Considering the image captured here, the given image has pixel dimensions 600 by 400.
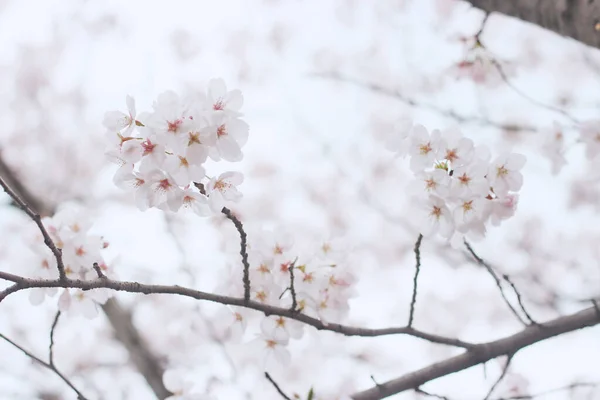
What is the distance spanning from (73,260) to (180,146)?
1.79 ft

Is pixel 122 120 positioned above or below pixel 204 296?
above

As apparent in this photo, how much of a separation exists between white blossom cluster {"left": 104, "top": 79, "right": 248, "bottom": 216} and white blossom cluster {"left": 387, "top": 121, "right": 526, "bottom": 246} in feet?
1.53

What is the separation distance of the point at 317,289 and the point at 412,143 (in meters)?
0.47

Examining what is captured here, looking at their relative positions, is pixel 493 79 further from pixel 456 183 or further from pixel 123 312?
pixel 123 312

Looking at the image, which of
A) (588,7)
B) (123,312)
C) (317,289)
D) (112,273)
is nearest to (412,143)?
(317,289)

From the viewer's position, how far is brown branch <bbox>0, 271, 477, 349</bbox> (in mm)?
908

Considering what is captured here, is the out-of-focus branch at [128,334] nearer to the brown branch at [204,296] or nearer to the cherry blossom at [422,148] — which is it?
the brown branch at [204,296]

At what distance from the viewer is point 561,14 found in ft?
4.92

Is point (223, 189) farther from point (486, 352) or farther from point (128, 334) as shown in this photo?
point (128, 334)

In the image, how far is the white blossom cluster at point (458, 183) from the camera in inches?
50.9

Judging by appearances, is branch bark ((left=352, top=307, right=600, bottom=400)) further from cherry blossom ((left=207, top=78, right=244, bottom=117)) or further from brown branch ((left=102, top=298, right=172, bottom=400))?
brown branch ((left=102, top=298, right=172, bottom=400))

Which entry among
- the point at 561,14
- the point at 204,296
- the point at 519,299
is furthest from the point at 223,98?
the point at 561,14

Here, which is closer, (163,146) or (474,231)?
(163,146)

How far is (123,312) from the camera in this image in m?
2.78
